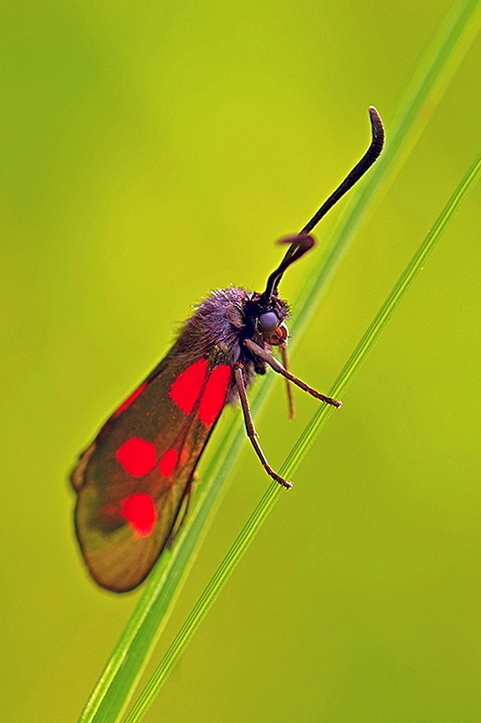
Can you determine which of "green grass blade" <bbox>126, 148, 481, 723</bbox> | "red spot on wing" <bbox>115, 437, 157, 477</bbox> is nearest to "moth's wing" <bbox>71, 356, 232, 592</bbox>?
"red spot on wing" <bbox>115, 437, 157, 477</bbox>

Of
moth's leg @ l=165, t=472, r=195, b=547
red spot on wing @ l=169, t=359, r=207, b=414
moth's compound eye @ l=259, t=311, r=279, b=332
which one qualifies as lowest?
moth's leg @ l=165, t=472, r=195, b=547

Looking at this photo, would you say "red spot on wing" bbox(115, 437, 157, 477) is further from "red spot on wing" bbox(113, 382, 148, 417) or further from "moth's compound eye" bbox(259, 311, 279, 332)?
"moth's compound eye" bbox(259, 311, 279, 332)

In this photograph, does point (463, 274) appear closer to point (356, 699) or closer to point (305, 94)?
point (305, 94)

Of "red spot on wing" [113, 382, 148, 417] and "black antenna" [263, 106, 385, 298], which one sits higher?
"black antenna" [263, 106, 385, 298]

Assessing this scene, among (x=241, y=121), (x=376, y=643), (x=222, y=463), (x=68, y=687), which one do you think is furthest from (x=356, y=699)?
(x=241, y=121)

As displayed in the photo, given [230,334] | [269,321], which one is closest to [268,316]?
[269,321]

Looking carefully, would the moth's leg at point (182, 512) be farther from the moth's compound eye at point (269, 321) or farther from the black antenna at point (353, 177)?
A: the black antenna at point (353, 177)

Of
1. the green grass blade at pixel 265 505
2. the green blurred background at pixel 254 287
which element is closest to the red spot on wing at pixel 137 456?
the green grass blade at pixel 265 505
